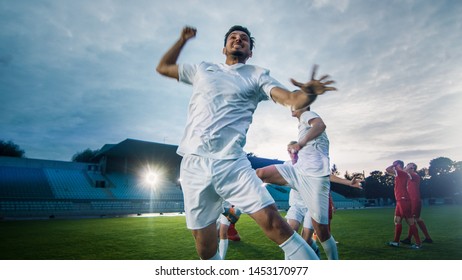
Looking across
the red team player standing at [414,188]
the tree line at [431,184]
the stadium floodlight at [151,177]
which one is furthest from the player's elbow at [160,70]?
the stadium floodlight at [151,177]

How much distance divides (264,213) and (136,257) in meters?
3.28

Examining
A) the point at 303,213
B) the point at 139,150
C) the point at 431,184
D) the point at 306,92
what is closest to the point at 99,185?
the point at 139,150

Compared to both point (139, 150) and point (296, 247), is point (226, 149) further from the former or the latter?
point (139, 150)

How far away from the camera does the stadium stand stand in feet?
60.0

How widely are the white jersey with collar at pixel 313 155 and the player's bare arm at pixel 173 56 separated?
5.66 feet

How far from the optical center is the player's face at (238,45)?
227 centimetres

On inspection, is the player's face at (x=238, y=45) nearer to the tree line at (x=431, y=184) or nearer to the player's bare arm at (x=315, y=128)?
the player's bare arm at (x=315, y=128)

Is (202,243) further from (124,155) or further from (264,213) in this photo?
(124,155)

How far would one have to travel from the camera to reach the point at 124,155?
87.8 ft

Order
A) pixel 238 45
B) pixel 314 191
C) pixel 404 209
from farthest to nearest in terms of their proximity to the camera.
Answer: pixel 404 209 → pixel 314 191 → pixel 238 45

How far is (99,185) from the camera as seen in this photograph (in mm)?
24062

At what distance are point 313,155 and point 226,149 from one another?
72.4 inches

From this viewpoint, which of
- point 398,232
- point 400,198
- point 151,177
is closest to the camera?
point 398,232
